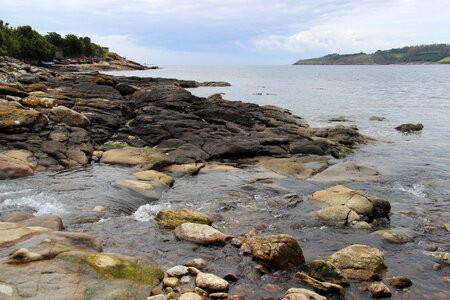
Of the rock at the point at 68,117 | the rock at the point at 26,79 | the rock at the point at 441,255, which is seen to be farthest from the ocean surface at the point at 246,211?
the rock at the point at 26,79

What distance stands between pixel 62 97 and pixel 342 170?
862 inches

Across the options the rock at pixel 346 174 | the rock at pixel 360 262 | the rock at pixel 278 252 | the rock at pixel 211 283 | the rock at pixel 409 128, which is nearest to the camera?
the rock at pixel 211 283

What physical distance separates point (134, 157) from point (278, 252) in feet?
44.4

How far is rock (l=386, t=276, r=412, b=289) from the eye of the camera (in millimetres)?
10759

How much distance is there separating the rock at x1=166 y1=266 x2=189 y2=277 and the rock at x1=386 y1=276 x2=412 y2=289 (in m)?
5.46

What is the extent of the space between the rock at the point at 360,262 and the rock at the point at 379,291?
544 millimetres

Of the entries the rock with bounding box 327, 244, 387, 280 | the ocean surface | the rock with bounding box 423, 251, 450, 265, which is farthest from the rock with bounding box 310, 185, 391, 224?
the rock with bounding box 327, 244, 387, 280

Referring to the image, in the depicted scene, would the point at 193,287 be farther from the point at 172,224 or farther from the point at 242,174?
the point at 242,174

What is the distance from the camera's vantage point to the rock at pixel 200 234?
12.9m

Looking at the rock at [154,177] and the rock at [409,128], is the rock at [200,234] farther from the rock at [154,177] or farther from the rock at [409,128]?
the rock at [409,128]

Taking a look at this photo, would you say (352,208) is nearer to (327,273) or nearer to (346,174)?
(327,273)

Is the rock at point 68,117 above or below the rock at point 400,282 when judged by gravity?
above

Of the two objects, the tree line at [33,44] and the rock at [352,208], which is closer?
the rock at [352,208]

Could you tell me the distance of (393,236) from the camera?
45.5 ft
